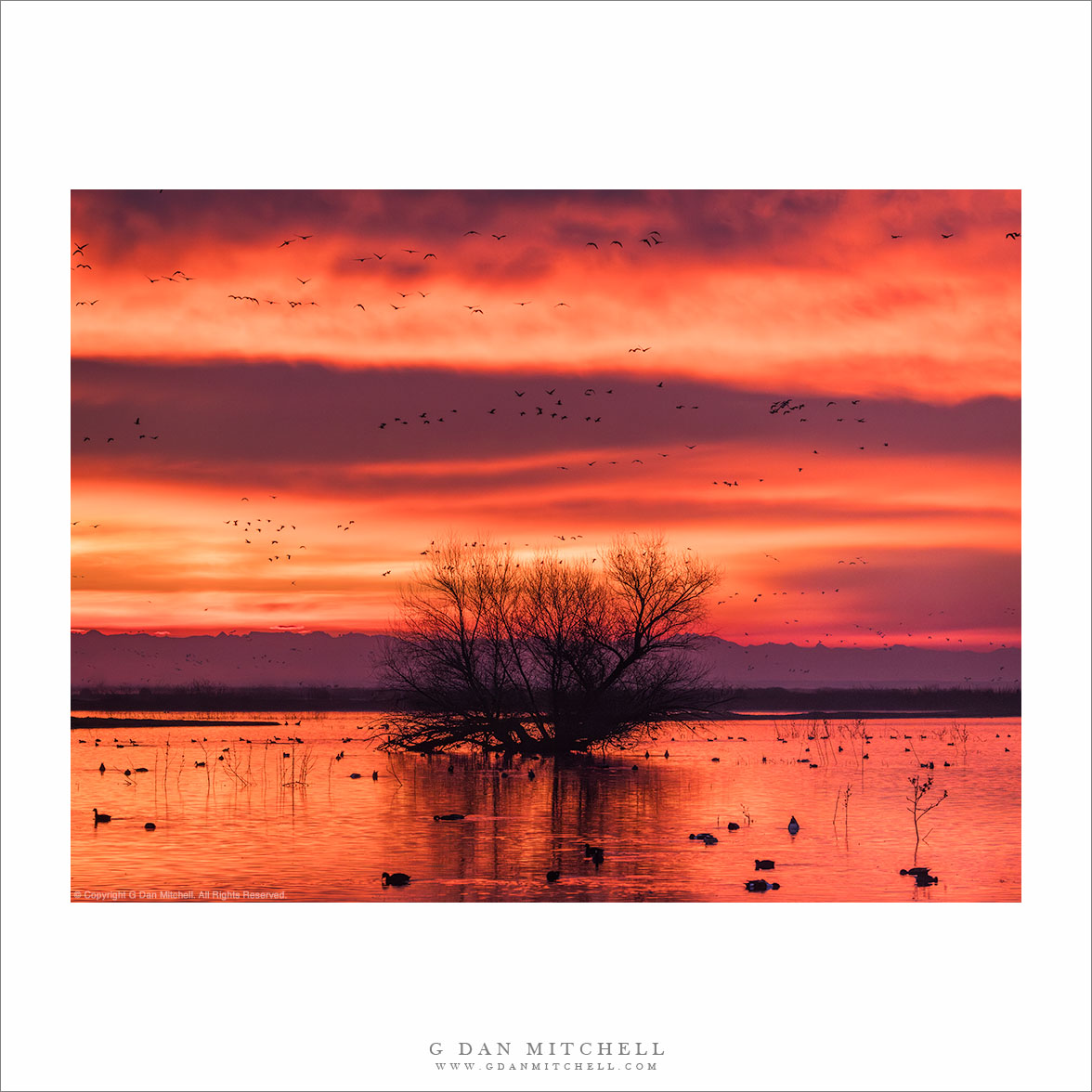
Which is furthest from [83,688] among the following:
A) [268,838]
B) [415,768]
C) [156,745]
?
[156,745]

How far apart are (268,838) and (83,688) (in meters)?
5.98

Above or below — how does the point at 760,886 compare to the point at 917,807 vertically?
above

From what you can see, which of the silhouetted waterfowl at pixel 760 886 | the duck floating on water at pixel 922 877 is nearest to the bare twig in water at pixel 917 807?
the duck floating on water at pixel 922 877

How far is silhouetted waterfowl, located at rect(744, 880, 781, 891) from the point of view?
1387 cm

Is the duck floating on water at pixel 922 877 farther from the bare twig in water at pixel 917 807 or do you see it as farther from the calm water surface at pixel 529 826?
the bare twig in water at pixel 917 807

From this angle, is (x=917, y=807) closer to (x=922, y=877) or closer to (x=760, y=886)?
(x=922, y=877)

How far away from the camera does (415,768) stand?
1160 inches

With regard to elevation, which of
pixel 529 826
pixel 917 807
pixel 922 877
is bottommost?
pixel 917 807

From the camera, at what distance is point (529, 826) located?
63.1 feet

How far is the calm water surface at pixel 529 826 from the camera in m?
14.5

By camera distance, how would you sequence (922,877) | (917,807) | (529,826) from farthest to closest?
(917,807) → (529,826) → (922,877)

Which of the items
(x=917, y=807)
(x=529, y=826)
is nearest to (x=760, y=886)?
(x=529, y=826)

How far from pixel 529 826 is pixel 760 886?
605 centimetres

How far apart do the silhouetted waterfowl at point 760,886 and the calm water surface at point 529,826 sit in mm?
95
